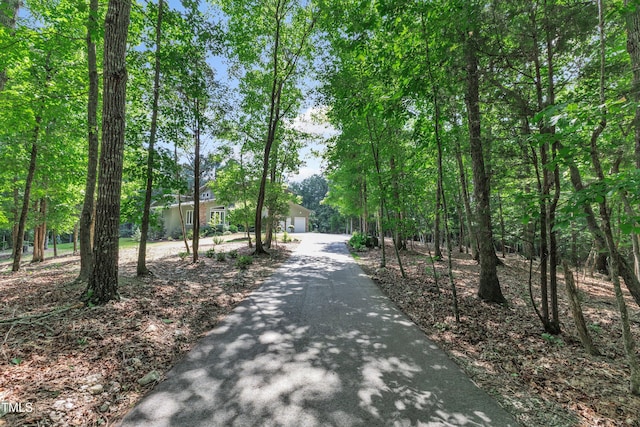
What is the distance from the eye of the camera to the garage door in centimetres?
3772

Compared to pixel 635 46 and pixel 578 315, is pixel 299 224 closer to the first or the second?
pixel 578 315

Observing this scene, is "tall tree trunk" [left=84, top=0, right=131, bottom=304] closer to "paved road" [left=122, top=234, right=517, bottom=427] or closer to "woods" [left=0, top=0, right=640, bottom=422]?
"woods" [left=0, top=0, right=640, bottom=422]

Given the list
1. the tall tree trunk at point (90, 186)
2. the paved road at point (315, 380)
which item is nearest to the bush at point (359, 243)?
the paved road at point (315, 380)

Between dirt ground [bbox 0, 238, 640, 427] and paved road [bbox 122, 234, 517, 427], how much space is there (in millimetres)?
275

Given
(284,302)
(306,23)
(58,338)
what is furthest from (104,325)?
(306,23)

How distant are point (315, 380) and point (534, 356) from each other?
9.95 feet

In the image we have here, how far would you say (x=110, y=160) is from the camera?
14.9 feet

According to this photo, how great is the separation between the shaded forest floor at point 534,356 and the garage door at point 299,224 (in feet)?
103

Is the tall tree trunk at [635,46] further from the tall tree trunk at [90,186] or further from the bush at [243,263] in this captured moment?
the bush at [243,263]

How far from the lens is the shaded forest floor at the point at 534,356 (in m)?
2.51

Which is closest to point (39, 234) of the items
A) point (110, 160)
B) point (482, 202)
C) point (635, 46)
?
point (110, 160)

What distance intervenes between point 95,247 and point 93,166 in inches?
104

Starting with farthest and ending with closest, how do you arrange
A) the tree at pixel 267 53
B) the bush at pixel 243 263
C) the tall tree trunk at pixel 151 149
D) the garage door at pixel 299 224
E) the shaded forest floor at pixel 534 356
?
the garage door at pixel 299 224, the tree at pixel 267 53, the bush at pixel 243 263, the tall tree trunk at pixel 151 149, the shaded forest floor at pixel 534 356

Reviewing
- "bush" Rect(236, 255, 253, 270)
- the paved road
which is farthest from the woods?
"bush" Rect(236, 255, 253, 270)
